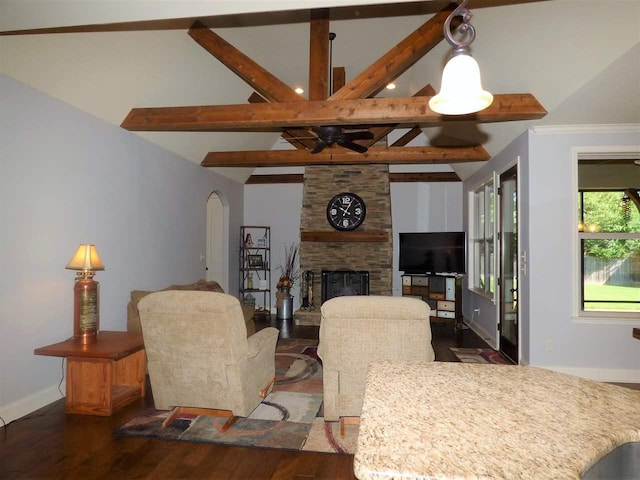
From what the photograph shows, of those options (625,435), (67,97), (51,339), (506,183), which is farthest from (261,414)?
(506,183)

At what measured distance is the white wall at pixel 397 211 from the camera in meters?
7.31

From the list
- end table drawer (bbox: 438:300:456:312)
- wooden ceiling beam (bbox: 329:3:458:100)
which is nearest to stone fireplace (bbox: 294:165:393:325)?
end table drawer (bbox: 438:300:456:312)

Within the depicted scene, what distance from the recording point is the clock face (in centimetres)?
707

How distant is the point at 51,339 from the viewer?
10.7 feet

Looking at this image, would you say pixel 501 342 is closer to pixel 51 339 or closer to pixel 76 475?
pixel 76 475

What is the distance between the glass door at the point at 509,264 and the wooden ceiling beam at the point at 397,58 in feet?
5.82

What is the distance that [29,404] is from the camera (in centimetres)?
302

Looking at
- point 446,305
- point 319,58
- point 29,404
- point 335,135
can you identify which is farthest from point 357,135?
point 29,404

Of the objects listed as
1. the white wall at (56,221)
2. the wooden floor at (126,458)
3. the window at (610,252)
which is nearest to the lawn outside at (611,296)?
the window at (610,252)

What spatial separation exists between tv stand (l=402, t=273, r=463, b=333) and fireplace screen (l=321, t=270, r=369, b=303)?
0.78 meters

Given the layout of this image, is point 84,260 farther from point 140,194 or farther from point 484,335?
point 484,335

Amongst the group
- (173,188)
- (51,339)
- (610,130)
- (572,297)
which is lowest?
(51,339)

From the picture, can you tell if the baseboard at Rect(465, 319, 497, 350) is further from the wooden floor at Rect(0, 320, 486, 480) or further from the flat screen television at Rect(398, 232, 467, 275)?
the wooden floor at Rect(0, 320, 486, 480)

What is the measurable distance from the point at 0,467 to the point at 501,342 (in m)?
4.97
